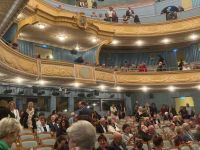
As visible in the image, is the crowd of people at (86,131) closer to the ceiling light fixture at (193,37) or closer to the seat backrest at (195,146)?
the seat backrest at (195,146)

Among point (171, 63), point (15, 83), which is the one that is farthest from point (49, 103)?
point (171, 63)

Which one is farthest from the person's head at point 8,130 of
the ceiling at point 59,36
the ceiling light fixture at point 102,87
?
the ceiling light fixture at point 102,87

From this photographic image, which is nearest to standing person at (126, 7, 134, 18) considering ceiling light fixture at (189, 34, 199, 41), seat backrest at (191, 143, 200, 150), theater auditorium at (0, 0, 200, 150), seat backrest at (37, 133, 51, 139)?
theater auditorium at (0, 0, 200, 150)

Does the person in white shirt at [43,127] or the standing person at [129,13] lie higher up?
the standing person at [129,13]

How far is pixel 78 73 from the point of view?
44.4ft

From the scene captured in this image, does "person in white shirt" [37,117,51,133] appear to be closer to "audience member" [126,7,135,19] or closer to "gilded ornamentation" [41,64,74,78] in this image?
"gilded ornamentation" [41,64,74,78]

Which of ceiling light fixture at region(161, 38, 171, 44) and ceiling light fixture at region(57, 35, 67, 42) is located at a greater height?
ceiling light fixture at region(161, 38, 171, 44)

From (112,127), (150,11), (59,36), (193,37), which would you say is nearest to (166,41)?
(193,37)

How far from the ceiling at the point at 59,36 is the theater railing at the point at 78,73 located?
6.22 feet

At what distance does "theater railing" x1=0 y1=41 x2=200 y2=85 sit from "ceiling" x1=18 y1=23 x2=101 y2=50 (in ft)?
6.22

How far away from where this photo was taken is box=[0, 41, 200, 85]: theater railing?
9.52m

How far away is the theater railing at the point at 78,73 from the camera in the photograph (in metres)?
9.52

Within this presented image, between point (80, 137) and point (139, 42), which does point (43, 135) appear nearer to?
point (80, 137)

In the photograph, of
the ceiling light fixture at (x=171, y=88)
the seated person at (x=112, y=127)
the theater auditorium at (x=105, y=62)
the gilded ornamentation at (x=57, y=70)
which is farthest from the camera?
the ceiling light fixture at (x=171, y=88)
